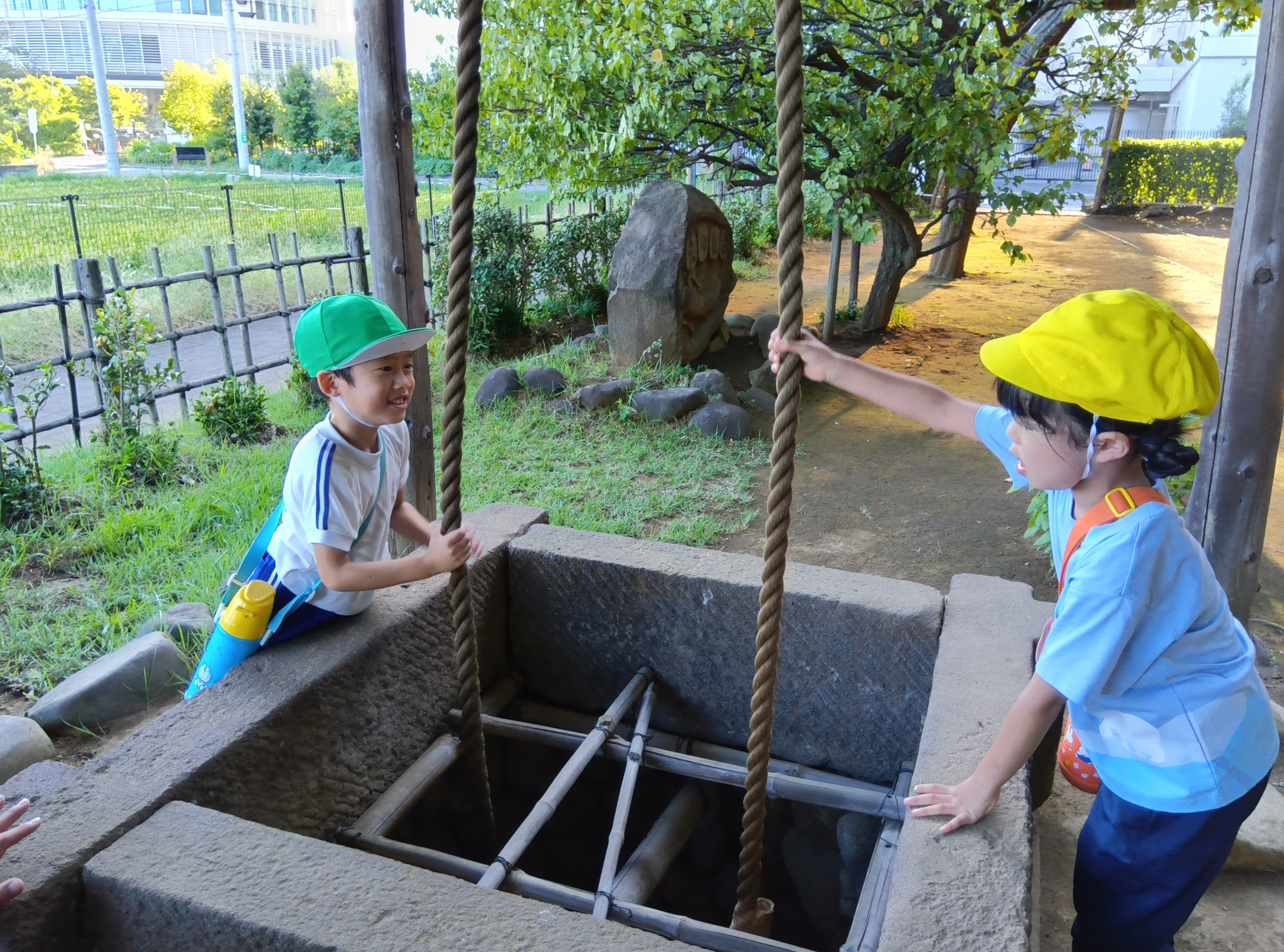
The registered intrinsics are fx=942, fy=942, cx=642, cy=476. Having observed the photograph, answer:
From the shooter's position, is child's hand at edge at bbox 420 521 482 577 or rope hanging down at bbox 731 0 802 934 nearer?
rope hanging down at bbox 731 0 802 934

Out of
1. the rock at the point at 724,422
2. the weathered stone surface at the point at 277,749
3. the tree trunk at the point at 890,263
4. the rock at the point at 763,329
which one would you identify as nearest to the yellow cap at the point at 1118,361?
the weathered stone surface at the point at 277,749

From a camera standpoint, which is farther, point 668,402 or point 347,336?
point 668,402

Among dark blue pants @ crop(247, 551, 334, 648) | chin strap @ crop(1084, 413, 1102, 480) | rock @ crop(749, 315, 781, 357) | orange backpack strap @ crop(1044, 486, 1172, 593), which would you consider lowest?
rock @ crop(749, 315, 781, 357)

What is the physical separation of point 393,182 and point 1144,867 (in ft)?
8.42

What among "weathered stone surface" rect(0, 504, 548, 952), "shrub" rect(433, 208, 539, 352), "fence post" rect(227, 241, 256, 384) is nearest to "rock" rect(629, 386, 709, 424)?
"shrub" rect(433, 208, 539, 352)

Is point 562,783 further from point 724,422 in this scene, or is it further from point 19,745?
point 724,422

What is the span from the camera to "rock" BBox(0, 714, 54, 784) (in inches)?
96.1

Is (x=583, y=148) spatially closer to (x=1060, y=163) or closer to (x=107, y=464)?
(x=107, y=464)

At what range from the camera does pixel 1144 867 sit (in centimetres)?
141

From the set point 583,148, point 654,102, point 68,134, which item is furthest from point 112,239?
point 68,134

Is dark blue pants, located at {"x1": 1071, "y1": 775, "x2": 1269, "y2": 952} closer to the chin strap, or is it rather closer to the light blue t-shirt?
the light blue t-shirt

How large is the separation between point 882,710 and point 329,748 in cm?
113

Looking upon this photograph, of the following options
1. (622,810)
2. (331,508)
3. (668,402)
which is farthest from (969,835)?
(668,402)

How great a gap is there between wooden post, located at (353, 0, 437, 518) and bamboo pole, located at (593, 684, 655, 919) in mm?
1390
